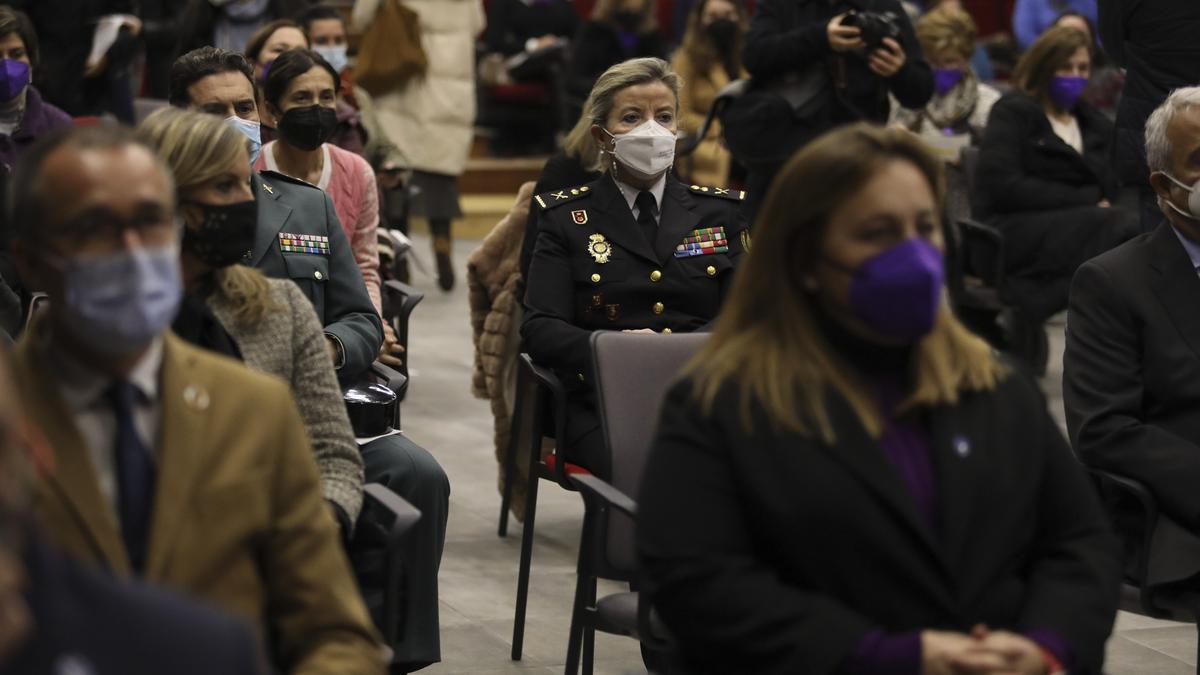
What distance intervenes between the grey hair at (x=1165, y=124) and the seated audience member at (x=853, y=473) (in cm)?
134

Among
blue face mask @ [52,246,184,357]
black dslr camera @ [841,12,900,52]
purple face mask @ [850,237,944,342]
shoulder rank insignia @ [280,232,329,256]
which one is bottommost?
shoulder rank insignia @ [280,232,329,256]

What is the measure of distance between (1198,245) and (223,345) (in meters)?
1.96

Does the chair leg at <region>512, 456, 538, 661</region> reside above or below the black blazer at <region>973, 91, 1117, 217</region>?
below

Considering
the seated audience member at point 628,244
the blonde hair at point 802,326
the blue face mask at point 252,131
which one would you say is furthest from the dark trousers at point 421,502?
the blonde hair at point 802,326

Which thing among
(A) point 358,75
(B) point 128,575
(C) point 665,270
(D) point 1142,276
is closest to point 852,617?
(B) point 128,575

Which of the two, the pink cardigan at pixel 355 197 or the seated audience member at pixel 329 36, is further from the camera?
the seated audience member at pixel 329 36

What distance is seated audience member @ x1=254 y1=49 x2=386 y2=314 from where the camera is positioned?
188 inches

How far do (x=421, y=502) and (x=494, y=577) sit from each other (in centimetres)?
139

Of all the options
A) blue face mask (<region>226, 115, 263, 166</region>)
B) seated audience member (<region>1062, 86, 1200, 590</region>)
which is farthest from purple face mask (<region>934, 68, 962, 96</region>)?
seated audience member (<region>1062, 86, 1200, 590</region>)

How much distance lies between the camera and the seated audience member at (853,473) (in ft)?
7.67

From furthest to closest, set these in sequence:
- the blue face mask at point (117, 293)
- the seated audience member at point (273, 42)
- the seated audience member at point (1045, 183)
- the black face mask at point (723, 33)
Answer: the black face mask at point (723, 33), the seated audience member at point (1045, 183), the seated audience member at point (273, 42), the blue face mask at point (117, 293)

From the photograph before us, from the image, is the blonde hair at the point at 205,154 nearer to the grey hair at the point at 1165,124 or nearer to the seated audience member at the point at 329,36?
the grey hair at the point at 1165,124

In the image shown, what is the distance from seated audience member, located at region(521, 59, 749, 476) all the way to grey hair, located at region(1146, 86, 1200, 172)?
3.99 feet

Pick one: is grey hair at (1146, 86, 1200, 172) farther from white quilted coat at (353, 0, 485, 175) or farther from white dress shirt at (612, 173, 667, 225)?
white quilted coat at (353, 0, 485, 175)
